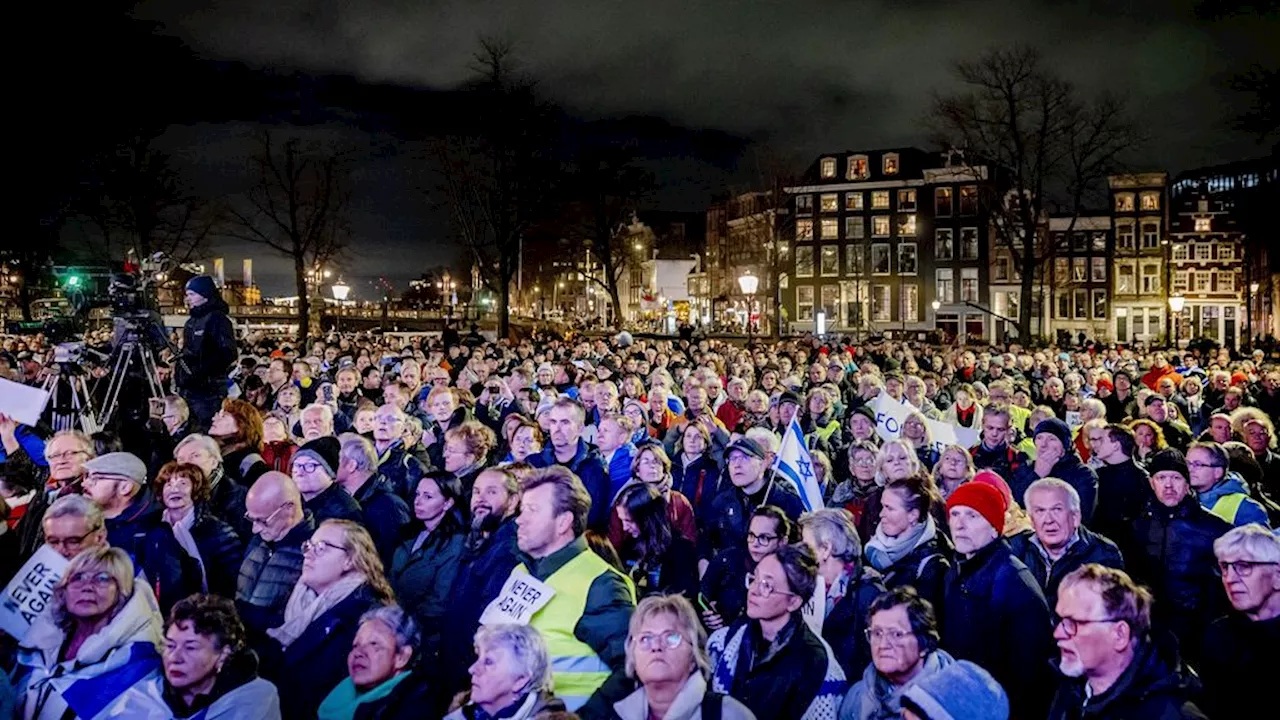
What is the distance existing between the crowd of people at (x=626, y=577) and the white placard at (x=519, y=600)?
16 mm

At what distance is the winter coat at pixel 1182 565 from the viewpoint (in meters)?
5.37

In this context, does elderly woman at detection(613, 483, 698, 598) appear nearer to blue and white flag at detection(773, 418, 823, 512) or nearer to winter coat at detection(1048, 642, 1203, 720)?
blue and white flag at detection(773, 418, 823, 512)

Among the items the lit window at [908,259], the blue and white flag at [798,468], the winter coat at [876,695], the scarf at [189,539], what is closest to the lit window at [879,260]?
the lit window at [908,259]

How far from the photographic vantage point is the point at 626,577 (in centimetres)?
422

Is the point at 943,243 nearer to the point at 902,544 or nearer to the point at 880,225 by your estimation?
the point at 880,225

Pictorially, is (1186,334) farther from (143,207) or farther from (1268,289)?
(143,207)

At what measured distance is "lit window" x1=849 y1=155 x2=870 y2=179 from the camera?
68.1 m

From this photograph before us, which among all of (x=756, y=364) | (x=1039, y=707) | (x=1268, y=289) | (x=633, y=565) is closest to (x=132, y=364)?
(x=633, y=565)

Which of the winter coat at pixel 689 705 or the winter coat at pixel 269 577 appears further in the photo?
the winter coat at pixel 269 577

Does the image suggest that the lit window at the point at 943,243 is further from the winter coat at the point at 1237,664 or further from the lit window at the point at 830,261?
the winter coat at the point at 1237,664

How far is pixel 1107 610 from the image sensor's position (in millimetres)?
3525

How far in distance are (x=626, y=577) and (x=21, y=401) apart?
17.4ft

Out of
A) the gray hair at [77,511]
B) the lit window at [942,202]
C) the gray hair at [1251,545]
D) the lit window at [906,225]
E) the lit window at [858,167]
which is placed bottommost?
the gray hair at [1251,545]

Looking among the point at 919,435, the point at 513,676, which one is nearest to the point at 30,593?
the point at 513,676
